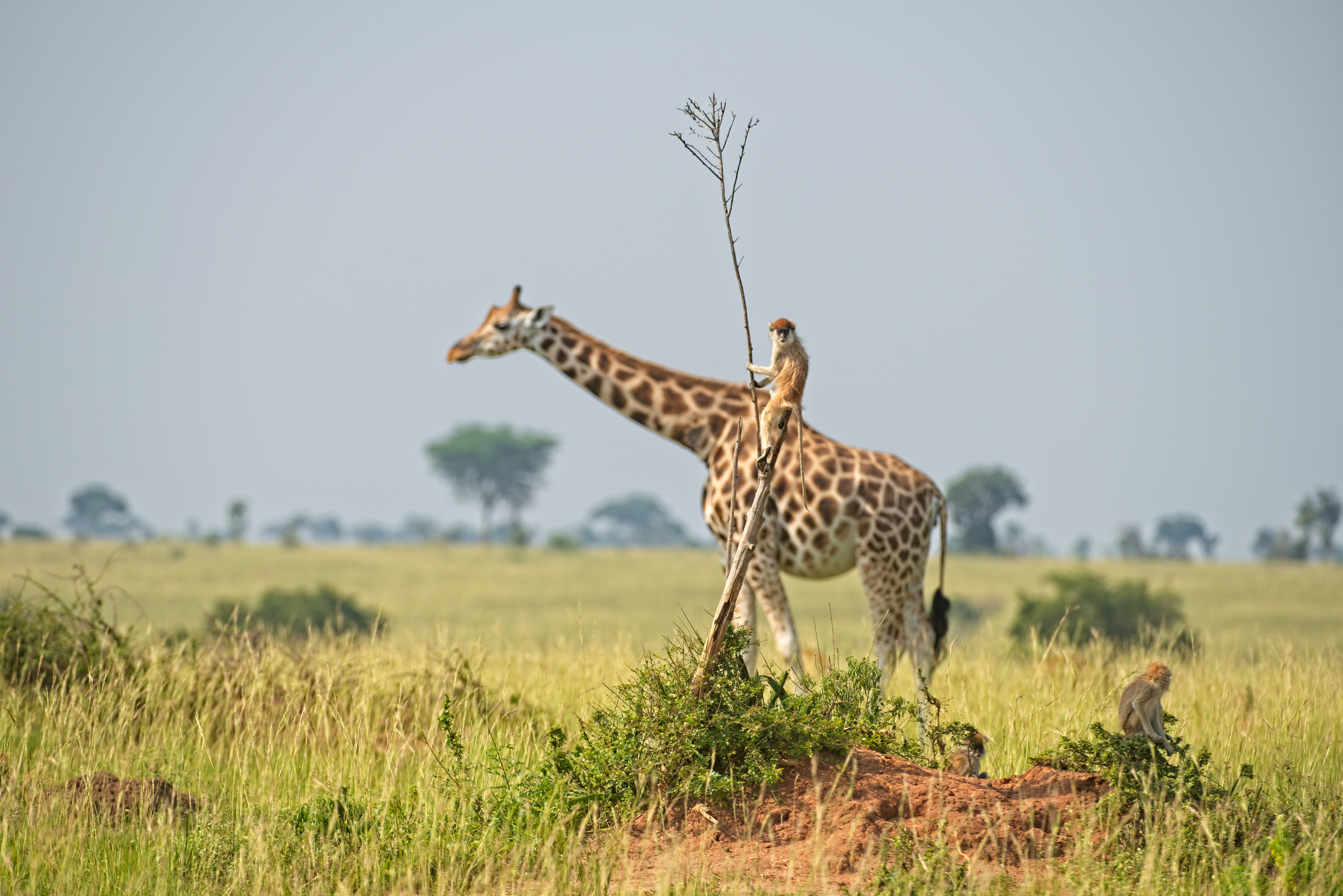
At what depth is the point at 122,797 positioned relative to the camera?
19.0ft

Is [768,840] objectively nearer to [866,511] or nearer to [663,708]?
[663,708]

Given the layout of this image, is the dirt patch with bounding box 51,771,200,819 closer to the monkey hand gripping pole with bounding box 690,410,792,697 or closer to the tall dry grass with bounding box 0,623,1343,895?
the tall dry grass with bounding box 0,623,1343,895

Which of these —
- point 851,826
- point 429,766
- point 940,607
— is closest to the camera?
point 851,826

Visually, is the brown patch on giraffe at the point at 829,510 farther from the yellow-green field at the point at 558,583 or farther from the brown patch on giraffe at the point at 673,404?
the yellow-green field at the point at 558,583

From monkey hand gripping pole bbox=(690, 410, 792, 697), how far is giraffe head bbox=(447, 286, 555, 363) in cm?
525

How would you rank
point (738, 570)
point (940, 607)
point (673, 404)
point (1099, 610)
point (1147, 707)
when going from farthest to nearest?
point (1099, 610) → point (673, 404) → point (940, 607) → point (1147, 707) → point (738, 570)

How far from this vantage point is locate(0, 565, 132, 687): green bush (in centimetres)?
840

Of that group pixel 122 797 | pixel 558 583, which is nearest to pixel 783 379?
pixel 122 797

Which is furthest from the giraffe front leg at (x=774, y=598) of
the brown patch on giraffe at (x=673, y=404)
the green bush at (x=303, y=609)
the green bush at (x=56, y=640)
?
the green bush at (x=303, y=609)

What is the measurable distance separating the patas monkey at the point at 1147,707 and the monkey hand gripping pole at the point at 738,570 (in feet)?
5.85

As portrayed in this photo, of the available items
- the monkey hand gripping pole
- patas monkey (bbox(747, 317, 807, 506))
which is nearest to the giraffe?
the monkey hand gripping pole

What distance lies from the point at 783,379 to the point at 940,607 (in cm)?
475

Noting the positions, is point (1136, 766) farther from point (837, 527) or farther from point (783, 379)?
point (837, 527)

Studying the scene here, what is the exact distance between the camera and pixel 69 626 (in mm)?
8742
